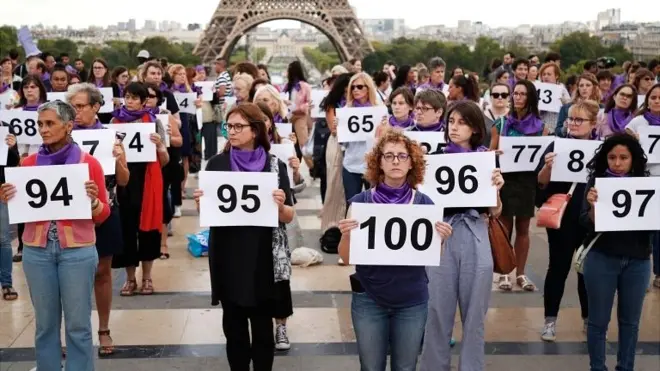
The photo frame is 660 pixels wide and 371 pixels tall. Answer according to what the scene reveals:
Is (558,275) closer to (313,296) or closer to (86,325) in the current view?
(313,296)

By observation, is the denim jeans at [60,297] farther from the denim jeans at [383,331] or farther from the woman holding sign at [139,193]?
the woman holding sign at [139,193]

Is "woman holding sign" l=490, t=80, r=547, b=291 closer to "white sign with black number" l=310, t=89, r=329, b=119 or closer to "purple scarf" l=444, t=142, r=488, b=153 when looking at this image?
"purple scarf" l=444, t=142, r=488, b=153

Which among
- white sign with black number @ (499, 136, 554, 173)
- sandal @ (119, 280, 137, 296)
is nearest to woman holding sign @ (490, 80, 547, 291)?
white sign with black number @ (499, 136, 554, 173)

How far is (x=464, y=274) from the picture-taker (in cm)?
559

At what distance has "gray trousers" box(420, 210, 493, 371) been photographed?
18.3 feet

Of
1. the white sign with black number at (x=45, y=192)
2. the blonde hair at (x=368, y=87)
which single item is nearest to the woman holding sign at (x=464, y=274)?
the white sign with black number at (x=45, y=192)

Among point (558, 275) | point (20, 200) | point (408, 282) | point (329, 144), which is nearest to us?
point (408, 282)

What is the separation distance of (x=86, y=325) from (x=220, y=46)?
53771 mm

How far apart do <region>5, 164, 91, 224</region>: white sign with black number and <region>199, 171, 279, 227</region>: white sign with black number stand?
0.78 metres

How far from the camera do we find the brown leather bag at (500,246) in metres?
5.85

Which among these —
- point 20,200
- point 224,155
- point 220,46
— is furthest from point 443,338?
point 220,46

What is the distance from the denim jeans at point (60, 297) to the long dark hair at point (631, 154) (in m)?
3.52

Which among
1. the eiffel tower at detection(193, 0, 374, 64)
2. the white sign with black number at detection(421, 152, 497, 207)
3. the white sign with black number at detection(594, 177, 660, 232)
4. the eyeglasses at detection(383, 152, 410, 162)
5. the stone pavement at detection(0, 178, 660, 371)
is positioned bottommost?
the stone pavement at detection(0, 178, 660, 371)

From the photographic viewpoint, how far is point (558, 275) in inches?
292
